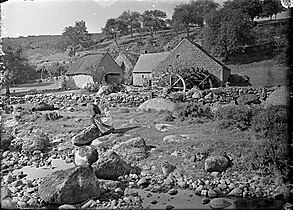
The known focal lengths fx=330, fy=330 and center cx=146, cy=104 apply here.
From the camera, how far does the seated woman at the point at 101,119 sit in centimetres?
492

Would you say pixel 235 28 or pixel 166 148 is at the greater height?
pixel 235 28

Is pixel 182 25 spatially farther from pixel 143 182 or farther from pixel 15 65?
pixel 143 182

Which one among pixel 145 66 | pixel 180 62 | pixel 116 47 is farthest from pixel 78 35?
pixel 145 66

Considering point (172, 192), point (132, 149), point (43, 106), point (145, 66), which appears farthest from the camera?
point (145, 66)

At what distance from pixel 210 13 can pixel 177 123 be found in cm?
183

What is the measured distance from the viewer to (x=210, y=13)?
527cm

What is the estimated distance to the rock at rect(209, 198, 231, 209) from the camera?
10.2 feet

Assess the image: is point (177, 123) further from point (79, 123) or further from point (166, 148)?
point (79, 123)

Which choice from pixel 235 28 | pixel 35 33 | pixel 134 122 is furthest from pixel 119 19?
pixel 235 28

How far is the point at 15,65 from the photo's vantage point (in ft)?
15.9

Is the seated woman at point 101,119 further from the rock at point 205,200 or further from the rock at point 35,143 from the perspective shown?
the rock at point 205,200

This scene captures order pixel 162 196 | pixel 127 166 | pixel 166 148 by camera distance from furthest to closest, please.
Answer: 1. pixel 166 148
2. pixel 127 166
3. pixel 162 196

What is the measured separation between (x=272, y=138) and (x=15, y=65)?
12.0 ft

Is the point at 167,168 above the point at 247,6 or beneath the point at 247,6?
beneath
